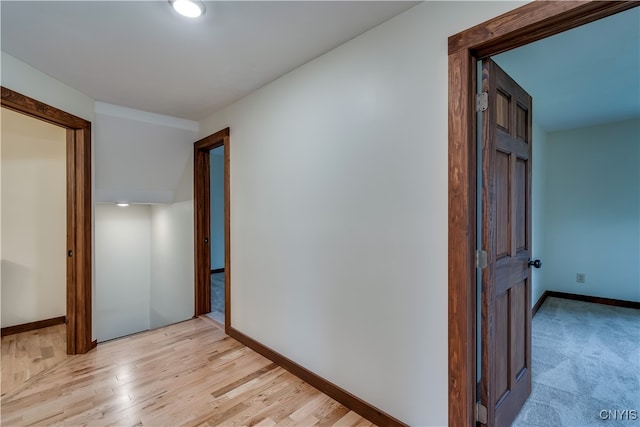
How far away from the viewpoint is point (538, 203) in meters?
3.87

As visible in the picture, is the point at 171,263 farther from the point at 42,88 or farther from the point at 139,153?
the point at 42,88

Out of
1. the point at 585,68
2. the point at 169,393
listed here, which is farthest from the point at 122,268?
the point at 585,68

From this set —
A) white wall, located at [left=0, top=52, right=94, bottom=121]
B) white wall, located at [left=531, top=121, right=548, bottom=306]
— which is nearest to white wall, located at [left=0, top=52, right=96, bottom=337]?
white wall, located at [left=0, top=52, right=94, bottom=121]

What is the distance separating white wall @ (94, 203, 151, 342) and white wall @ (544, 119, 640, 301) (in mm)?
6050

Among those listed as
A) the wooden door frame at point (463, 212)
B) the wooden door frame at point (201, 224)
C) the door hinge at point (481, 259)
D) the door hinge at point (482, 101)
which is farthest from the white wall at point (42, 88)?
the door hinge at point (481, 259)

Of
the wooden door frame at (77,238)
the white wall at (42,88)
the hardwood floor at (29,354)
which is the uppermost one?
the white wall at (42,88)

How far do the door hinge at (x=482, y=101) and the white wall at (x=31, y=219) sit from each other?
418 centimetres

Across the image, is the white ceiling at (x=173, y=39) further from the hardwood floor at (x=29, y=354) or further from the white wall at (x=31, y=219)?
the hardwood floor at (x=29, y=354)

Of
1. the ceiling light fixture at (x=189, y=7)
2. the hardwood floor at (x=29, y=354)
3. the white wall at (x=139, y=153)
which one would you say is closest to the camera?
the ceiling light fixture at (x=189, y=7)

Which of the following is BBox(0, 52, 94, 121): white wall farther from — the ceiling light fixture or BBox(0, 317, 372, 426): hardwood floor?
BBox(0, 317, 372, 426): hardwood floor

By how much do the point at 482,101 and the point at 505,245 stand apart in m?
0.80

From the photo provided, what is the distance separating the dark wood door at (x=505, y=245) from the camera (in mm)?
1473

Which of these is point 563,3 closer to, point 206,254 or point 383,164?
point 383,164

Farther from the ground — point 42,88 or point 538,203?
point 42,88
